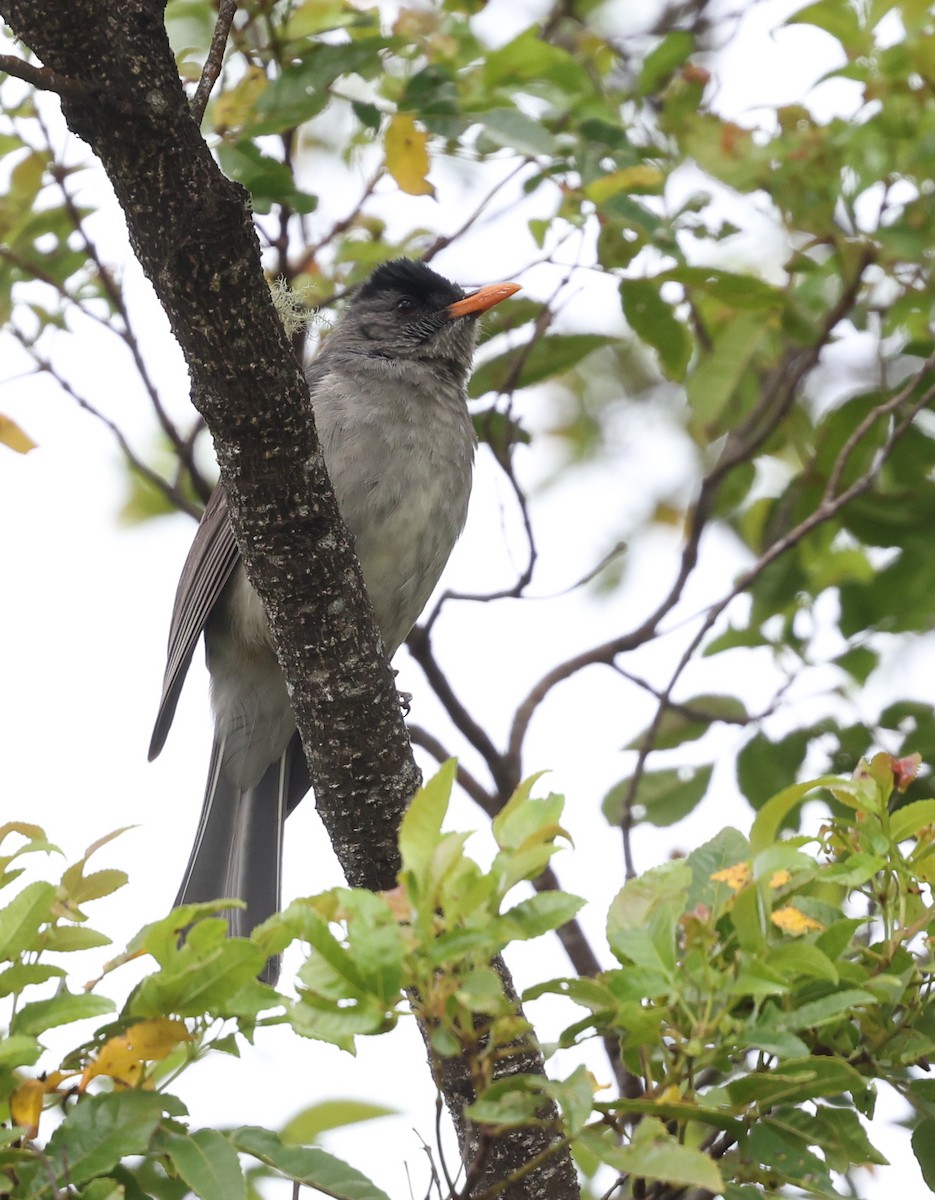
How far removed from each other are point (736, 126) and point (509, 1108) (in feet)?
11.0

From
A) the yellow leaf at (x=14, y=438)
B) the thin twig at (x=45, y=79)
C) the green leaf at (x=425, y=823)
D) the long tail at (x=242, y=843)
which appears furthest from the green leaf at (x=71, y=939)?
the long tail at (x=242, y=843)

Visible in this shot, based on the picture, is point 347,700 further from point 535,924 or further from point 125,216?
point 535,924

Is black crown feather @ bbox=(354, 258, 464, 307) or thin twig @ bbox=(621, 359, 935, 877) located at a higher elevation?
black crown feather @ bbox=(354, 258, 464, 307)

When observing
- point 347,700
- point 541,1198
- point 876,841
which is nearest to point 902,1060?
point 876,841

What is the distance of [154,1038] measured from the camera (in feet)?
5.87

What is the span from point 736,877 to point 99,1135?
86 centimetres

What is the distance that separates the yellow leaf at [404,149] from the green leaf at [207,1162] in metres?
2.88

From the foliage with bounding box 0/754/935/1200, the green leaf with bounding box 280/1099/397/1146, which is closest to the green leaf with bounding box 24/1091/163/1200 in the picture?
the foliage with bounding box 0/754/935/1200

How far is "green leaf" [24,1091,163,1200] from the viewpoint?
169 centimetres

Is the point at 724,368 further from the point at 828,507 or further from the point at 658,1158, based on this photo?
the point at 658,1158

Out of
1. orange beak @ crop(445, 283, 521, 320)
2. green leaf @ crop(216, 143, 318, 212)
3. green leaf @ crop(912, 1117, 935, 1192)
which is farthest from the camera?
orange beak @ crop(445, 283, 521, 320)

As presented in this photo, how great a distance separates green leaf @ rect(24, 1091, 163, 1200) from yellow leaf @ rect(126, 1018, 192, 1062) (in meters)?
0.05

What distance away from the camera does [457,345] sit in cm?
521

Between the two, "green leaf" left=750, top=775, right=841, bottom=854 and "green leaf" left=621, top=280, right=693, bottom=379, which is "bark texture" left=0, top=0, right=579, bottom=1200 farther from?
"green leaf" left=621, top=280, right=693, bottom=379
